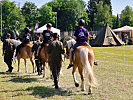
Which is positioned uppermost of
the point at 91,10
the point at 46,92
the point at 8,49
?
the point at 91,10

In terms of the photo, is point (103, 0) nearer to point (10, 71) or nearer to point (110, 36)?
point (110, 36)

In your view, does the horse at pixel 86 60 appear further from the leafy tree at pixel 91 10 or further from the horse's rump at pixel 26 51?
the leafy tree at pixel 91 10

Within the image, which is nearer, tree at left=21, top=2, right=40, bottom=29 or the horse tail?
the horse tail

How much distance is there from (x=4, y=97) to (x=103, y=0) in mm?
99882

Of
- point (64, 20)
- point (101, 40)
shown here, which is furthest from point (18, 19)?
point (101, 40)

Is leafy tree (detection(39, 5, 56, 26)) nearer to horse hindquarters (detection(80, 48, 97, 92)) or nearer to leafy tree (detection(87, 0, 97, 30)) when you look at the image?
leafy tree (detection(87, 0, 97, 30))

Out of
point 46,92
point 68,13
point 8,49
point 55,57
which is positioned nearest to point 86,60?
point 55,57

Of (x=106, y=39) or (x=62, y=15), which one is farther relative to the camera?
(x=62, y=15)

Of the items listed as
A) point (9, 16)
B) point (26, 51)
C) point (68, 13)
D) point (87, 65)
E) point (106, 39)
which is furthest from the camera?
point (68, 13)

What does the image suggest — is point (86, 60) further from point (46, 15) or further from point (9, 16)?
point (46, 15)

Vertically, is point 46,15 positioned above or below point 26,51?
above

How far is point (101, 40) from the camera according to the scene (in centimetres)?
3450

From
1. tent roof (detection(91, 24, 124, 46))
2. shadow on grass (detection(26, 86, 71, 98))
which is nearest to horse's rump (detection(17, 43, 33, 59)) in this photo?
shadow on grass (detection(26, 86, 71, 98))

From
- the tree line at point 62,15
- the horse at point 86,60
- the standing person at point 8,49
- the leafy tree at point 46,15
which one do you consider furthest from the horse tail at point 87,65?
the leafy tree at point 46,15
